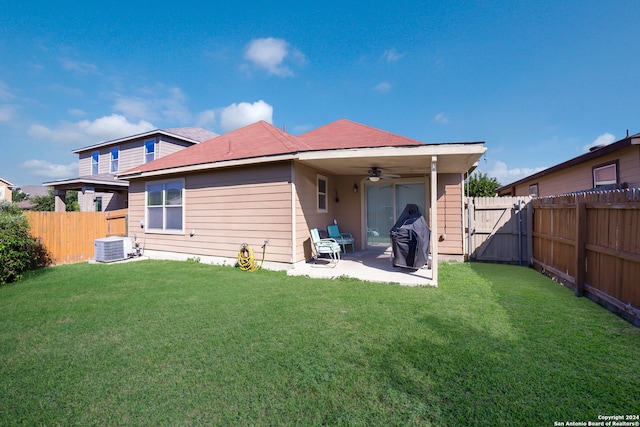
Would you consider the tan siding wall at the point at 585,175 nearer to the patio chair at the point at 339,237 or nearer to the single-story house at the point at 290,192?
the single-story house at the point at 290,192

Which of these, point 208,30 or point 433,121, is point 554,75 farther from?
point 208,30

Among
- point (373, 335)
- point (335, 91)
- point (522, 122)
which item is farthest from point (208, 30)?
point (522, 122)

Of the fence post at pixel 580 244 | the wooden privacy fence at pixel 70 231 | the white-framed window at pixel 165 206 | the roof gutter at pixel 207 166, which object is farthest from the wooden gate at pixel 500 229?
the wooden privacy fence at pixel 70 231

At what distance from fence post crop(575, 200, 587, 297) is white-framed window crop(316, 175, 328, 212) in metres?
5.14

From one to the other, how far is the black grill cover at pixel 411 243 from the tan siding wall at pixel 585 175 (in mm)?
4816

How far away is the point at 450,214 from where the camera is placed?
7.31 meters

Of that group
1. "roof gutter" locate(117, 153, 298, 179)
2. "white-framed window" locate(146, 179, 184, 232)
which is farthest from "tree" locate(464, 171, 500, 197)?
"white-framed window" locate(146, 179, 184, 232)

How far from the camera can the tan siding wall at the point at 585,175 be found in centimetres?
598

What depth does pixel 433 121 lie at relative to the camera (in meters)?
13.4

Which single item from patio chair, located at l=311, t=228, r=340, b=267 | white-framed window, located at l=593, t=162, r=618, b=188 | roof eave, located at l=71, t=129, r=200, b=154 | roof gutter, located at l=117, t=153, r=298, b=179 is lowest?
patio chair, located at l=311, t=228, r=340, b=267

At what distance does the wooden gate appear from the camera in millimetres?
6918

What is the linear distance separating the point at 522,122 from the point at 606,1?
6222 millimetres

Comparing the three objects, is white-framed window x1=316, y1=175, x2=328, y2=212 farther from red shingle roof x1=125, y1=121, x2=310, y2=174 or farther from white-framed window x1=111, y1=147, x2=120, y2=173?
white-framed window x1=111, y1=147, x2=120, y2=173

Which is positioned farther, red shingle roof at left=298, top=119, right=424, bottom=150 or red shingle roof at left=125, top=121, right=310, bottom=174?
red shingle roof at left=298, top=119, right=424, bottom=150
